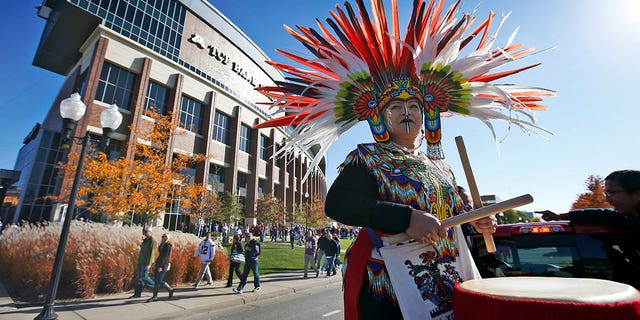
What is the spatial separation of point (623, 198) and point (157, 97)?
31.1m

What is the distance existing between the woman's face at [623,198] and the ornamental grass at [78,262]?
36.5 feet

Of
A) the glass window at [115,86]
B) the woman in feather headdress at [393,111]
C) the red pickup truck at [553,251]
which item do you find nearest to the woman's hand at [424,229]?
the woman in feather headdress at [393,111]

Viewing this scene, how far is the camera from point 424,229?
126cm

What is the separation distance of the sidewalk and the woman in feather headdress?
22.8 ft

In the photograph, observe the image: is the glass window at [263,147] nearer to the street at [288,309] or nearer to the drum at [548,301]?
the street at [288,309]

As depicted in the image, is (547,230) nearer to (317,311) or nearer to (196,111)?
(317,311)

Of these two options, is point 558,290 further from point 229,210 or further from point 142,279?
point 229,210

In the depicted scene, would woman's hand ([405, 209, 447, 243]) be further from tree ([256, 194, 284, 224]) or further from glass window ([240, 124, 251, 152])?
glass window ([240, 124, 251, 152])

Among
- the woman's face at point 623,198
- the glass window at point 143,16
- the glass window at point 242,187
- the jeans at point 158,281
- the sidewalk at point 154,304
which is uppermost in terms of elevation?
the glass window at point 143,16

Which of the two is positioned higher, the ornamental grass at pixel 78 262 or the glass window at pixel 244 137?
the glass window at pixel 244 137

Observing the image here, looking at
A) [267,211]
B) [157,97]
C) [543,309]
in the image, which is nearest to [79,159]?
[543,309]

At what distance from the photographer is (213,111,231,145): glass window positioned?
32.9 metres

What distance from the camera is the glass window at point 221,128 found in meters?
32.9

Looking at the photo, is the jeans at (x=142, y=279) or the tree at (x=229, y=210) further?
the tree at (x=229, y=210)
